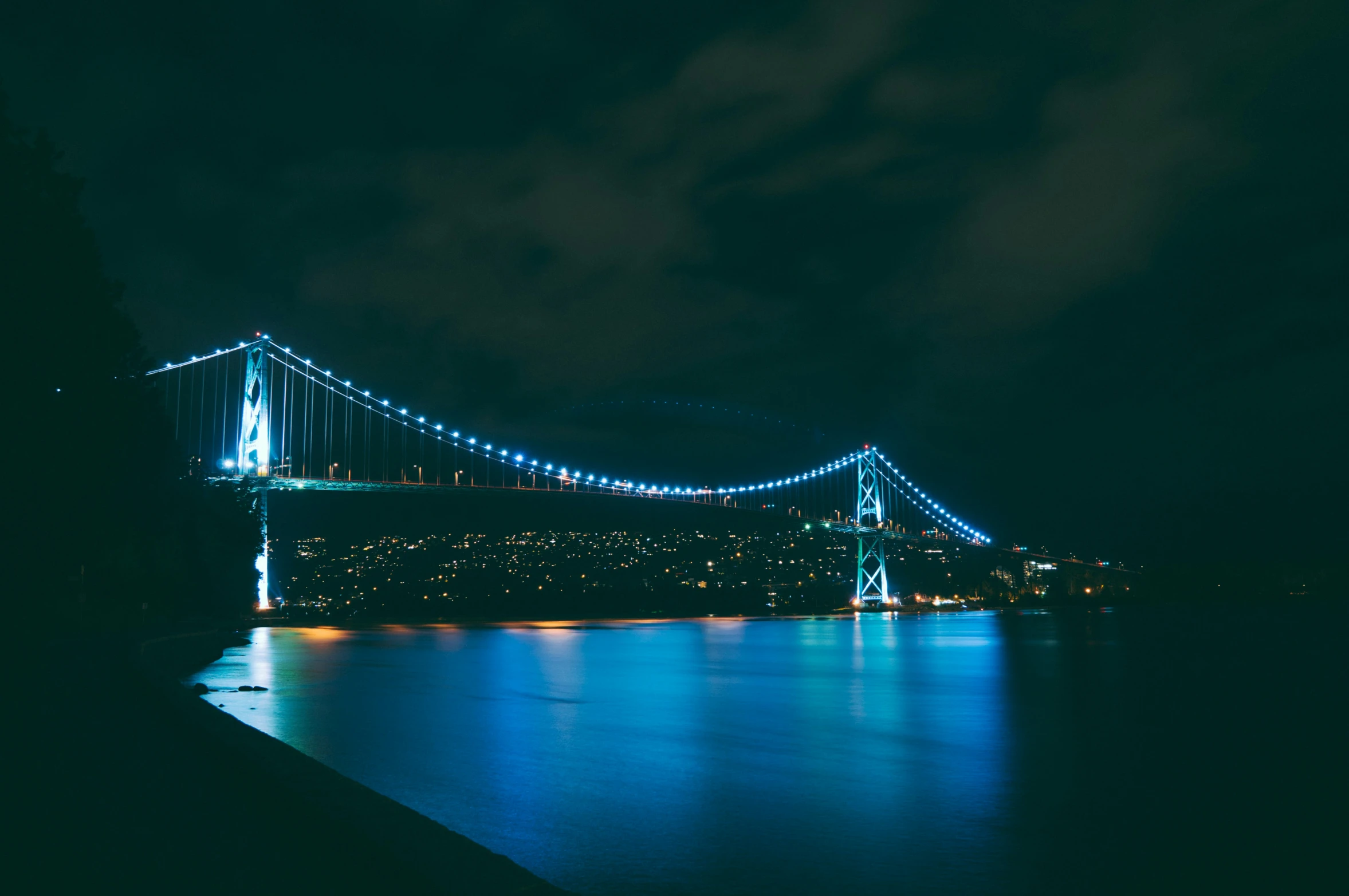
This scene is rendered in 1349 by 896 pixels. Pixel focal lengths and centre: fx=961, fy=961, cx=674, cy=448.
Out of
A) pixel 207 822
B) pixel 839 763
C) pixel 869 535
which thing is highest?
pixel 869 535

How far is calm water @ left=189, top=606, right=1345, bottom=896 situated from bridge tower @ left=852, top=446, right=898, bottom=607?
55168mm

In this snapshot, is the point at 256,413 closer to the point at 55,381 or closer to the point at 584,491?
the point at 584,491

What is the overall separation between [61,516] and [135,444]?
8.41m

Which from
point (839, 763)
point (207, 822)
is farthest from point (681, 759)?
point (207, 822)

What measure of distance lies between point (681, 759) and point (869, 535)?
6984cm

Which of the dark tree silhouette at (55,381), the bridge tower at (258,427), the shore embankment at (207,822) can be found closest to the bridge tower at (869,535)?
the bridge tower at (258,427)

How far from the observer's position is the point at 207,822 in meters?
4.46

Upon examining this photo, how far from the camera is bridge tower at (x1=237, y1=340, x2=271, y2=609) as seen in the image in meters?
54.5

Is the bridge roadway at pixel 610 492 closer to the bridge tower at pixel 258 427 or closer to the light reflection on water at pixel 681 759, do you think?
the bridge tower at pixel 258 427

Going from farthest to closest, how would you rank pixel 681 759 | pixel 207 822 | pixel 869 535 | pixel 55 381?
pixel 869 535
pixel 55 381
pixel 681 759
pixel 207 822

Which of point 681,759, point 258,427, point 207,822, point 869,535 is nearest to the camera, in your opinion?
point 207,822

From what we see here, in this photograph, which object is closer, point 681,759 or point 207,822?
point 207,822

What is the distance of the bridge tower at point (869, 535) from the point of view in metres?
80.4

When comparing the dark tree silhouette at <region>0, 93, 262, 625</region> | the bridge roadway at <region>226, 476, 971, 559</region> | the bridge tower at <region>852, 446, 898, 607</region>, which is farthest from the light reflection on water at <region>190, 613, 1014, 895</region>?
the bridge tower at <region>852, 446, 898, 607</region>
